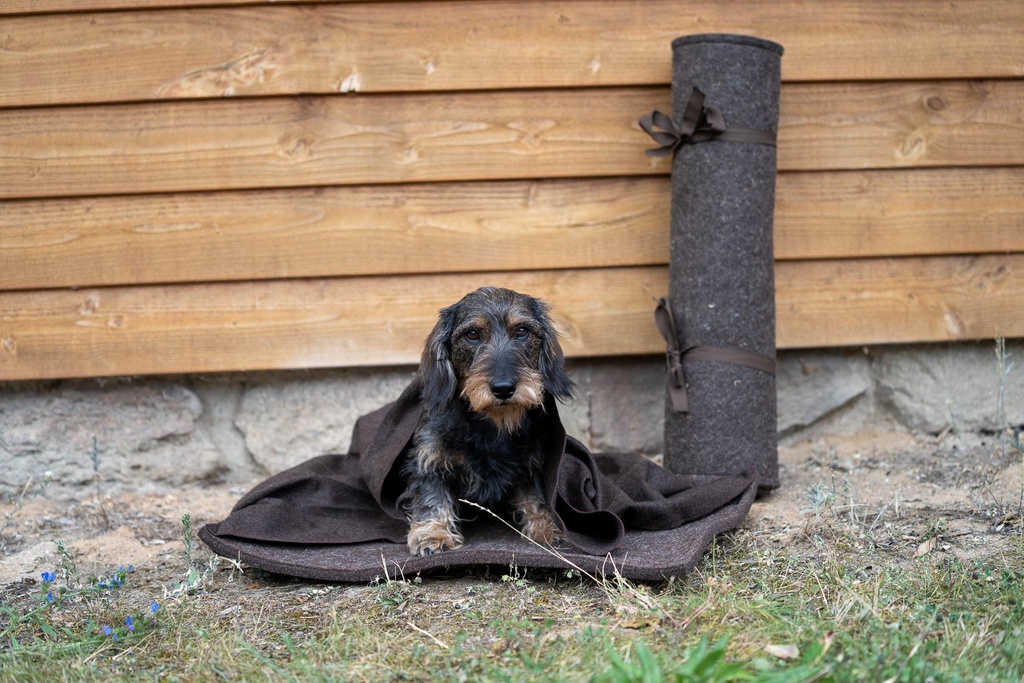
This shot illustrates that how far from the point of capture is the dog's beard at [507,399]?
11.6 feet

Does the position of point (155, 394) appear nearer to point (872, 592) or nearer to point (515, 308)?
point (515, 308)

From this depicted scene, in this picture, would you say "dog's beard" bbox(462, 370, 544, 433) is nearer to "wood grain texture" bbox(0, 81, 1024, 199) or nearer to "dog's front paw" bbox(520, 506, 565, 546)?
"dog's front paw" bbox(520, 506, 565, 546)

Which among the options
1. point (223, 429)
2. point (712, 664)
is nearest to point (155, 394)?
point (223, 429)

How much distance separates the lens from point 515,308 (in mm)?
3789

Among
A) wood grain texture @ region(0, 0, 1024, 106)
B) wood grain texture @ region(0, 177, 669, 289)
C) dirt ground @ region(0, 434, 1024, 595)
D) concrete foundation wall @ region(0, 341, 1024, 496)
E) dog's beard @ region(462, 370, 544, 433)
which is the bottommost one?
dirt ground @ region(0, 434, 1024, 595)

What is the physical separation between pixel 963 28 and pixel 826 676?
391 cm

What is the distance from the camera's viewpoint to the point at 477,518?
421 centimetres

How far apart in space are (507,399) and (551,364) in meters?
0.44

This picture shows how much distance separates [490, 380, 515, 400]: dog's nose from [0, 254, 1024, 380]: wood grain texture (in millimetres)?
1536

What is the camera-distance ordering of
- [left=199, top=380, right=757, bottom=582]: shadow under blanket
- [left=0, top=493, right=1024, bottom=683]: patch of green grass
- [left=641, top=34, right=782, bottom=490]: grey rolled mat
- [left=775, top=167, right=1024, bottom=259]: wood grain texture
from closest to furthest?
[left=0, top=493, right=1024, bottom=683]: patch of green grass, [left=199, top=380, right=757, bottom=582]: shadow under blanket, [left=641, top=34, right=782, bottom=490]: grey rolled mat, [left=775, top=167, right=1024, bottom=259]: wood grain texture

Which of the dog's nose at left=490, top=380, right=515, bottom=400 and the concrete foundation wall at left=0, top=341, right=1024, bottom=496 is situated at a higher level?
the dog's nose at left=490, top=380, right=515, bottom=400

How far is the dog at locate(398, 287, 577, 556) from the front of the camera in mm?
3744

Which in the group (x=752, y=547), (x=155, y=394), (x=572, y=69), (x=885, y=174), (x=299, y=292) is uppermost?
(x=572, y=69)

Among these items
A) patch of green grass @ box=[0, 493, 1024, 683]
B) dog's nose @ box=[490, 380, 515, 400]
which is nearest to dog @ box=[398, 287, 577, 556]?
dog's nose @ box=[490, 380, 515, 400]
